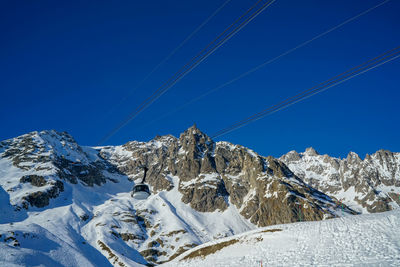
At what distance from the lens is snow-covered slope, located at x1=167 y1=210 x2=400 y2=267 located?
23656 mm

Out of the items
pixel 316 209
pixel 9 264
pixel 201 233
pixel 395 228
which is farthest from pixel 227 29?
pixel 201 233

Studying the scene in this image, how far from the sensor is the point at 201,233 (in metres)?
197

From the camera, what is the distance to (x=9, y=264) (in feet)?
129

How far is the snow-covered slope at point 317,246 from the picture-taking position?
77.6 feet

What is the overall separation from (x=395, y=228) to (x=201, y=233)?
597 ft

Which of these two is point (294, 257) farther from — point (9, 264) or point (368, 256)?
point (9, 264)

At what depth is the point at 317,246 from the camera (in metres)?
28.7

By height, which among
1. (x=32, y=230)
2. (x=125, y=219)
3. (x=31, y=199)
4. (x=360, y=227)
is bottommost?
(x=360, y=227)

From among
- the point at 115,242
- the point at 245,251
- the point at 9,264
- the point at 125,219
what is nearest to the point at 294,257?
the point at 245,251

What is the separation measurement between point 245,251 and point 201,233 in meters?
173

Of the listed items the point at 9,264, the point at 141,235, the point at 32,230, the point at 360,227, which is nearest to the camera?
the point at 360,227

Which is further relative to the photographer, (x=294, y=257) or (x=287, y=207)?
(x=287, y=207)

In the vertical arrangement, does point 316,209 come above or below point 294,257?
above

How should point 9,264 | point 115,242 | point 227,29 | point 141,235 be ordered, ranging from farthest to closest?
point 141,235 → point 115,242 → point 9,264 → point 227,29
